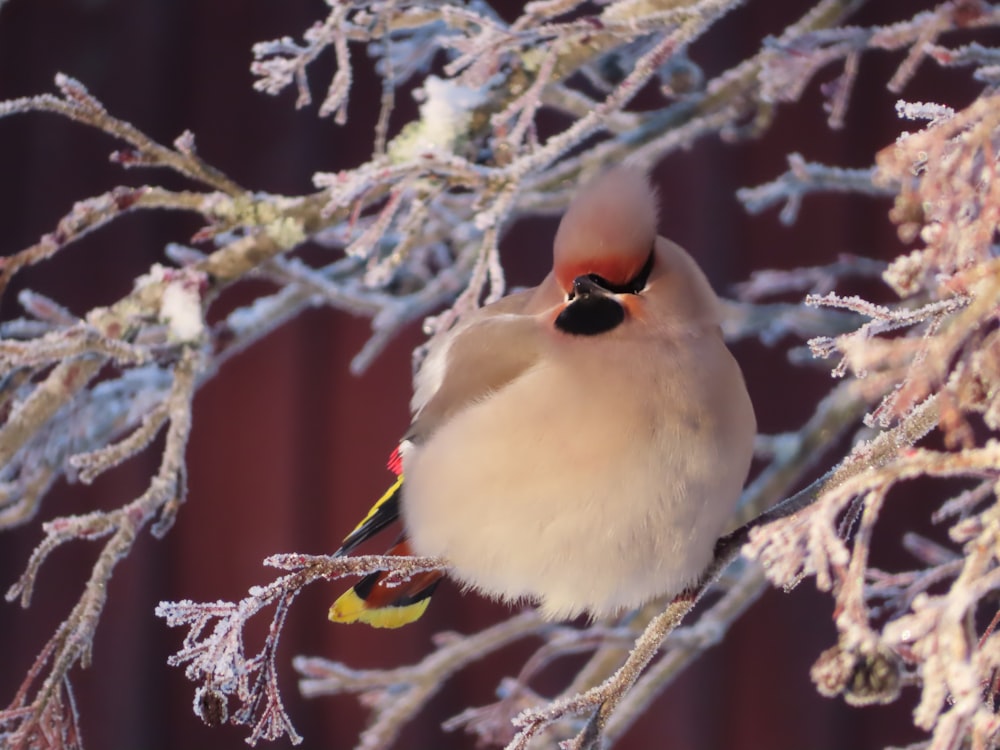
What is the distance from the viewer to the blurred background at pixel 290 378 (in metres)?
1.55

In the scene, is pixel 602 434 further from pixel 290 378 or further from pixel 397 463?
pixel 290 378

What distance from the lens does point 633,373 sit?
0.84 metres

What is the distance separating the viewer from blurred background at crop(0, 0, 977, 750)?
1.55 meters

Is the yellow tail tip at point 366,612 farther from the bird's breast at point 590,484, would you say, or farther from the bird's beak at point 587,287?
the bird's beak at point 587,287

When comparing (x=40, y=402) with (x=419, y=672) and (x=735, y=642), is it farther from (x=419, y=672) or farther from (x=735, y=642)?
(x=735, y=642)

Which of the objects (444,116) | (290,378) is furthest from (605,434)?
(290,378)

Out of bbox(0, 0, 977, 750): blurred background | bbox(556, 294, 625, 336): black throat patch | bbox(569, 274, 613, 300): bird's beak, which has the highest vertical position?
bbox(569, 274, 613, 300): bird's beak

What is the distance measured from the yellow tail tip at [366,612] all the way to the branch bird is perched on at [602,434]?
0.15 metres

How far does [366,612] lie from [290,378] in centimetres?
69

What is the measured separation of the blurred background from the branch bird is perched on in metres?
0.73

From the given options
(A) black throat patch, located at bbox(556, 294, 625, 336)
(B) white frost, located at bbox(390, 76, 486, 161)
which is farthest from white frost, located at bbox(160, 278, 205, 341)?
(A) black throat patch, located at bbox(556, 294, 625, 336)

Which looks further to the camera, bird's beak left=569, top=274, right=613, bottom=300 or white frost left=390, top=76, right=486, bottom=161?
white frost left=390, top=76, right=486, bottom=161

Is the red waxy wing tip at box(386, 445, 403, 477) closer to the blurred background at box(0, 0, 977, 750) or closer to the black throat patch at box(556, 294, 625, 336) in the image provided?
the black throat patch at box(556, 294, 625, 336)

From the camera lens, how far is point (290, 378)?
165 cm
